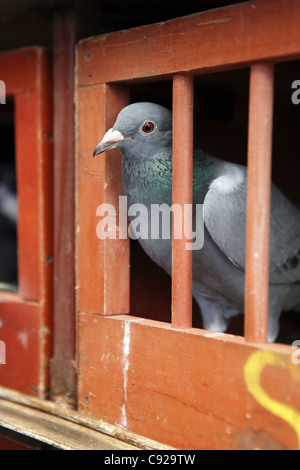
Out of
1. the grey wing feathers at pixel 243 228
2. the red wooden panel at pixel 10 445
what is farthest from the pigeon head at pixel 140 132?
the red wooden panel at pixel 10 445

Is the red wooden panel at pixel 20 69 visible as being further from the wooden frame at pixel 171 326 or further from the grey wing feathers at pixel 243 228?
the grey wing feathers at pixel 243 228

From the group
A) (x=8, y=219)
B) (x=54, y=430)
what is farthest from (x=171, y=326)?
(x=8, y=219)

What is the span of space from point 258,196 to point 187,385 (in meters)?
0.59

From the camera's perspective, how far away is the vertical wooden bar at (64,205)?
2.15 meters

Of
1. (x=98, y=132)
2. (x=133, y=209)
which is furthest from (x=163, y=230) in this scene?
(x=98, y=132)

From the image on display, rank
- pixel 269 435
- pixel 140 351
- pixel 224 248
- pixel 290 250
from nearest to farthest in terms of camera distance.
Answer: pixel 269 435 → pixel 140 351 → pixel 224 248 → pixel 290 250

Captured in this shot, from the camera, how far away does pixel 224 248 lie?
1.92m

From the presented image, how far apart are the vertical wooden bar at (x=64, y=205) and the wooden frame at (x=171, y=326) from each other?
0.14 meters

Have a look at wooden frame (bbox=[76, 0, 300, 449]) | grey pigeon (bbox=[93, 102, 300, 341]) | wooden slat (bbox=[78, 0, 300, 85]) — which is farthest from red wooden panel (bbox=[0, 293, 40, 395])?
wooden slat (bbox=[78, 0, 300, 85])

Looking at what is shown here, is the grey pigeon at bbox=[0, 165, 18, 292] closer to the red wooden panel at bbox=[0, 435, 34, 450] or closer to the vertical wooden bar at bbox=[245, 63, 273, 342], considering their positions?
the red wooden panel at bbox=[0, 435, 34, 450]

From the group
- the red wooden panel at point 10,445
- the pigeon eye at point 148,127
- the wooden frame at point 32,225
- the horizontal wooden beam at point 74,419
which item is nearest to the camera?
the horizontal wooden beam at point 74,419

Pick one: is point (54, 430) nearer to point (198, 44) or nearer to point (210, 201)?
point (210, 201)
